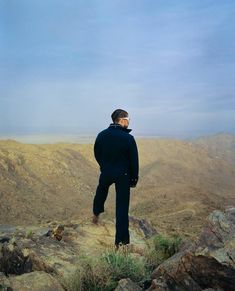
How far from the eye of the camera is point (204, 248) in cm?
447

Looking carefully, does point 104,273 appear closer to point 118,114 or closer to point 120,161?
point 120,161

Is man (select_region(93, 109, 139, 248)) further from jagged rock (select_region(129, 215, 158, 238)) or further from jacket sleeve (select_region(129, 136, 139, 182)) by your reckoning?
jagged rock (select_region(129, 215, 158, 238))

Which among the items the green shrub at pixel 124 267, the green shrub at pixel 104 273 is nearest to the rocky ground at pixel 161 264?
the green shrub at pixel 104 273

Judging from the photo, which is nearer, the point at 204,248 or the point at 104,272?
the point at 204,248

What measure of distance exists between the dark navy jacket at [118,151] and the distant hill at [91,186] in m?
5.44

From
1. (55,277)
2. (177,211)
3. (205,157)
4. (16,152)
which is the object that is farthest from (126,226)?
(205,157)

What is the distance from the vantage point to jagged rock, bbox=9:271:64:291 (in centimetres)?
502

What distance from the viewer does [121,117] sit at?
714 centimetres

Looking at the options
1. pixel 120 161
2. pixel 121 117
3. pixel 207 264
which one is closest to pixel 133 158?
pixel 120 161

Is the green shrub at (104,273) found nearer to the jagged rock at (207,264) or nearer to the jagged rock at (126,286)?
the jagged rock at (126,286)

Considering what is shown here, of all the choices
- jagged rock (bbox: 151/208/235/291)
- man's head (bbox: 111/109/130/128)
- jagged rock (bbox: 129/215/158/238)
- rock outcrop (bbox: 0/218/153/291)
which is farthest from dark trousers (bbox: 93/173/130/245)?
jagged rock (bbox: 151/208/235/291)

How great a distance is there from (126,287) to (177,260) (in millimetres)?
565

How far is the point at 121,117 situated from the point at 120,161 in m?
0.64

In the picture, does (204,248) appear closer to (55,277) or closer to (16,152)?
(55,277)
